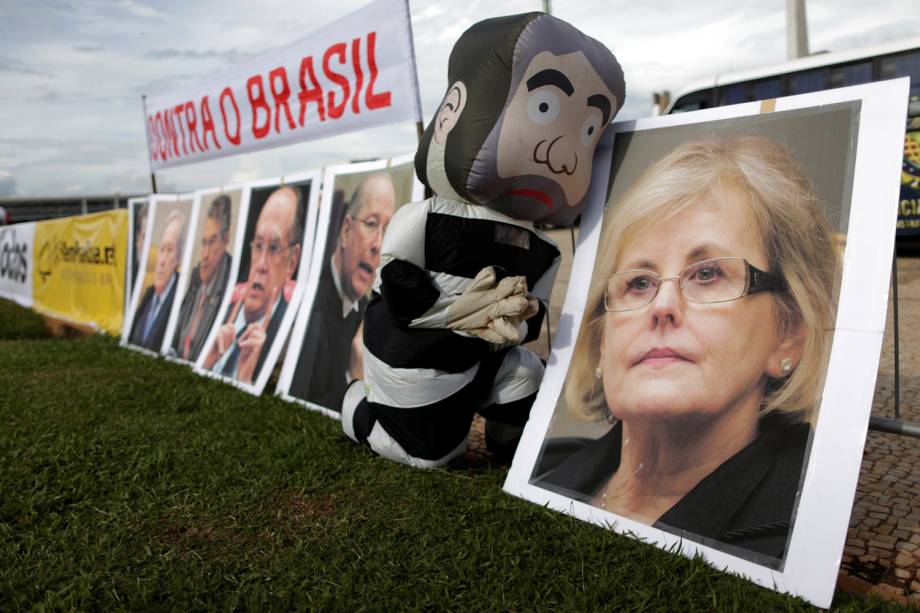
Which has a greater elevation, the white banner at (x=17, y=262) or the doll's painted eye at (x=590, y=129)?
the doll's painted eye at (x=590, y=129)

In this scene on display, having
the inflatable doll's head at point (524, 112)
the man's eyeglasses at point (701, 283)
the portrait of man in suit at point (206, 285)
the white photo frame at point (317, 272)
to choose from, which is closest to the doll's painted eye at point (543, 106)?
the inflatable doll's head at point (524, 112)

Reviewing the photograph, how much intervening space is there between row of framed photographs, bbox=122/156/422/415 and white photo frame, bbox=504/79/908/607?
197cm

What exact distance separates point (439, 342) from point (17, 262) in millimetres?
10275

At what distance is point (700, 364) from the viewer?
7.26 ft

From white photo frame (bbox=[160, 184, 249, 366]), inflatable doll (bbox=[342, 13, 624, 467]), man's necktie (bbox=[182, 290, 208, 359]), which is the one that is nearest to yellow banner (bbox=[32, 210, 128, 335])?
white photo frame (bbox=[160, 184, 249, 366])

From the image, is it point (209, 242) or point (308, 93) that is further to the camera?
point (209, 242)

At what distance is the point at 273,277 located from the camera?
15.0 ft

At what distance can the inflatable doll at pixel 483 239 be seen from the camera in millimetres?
2414

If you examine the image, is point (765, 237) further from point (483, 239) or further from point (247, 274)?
point (247, 274)

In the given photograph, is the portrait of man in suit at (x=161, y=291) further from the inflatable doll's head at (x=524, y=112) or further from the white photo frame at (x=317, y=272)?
the inflatable doll's head at (x=524, y=112)

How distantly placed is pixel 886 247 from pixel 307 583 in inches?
74.0

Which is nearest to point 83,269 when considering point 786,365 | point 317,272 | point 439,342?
point 317,272

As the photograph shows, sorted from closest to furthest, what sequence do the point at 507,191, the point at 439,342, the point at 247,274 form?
the point at 507,191 → the point at 439,342 → the point at 247,274

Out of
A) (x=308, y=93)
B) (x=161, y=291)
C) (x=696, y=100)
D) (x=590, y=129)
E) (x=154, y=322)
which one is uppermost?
(x=696, y=100)
